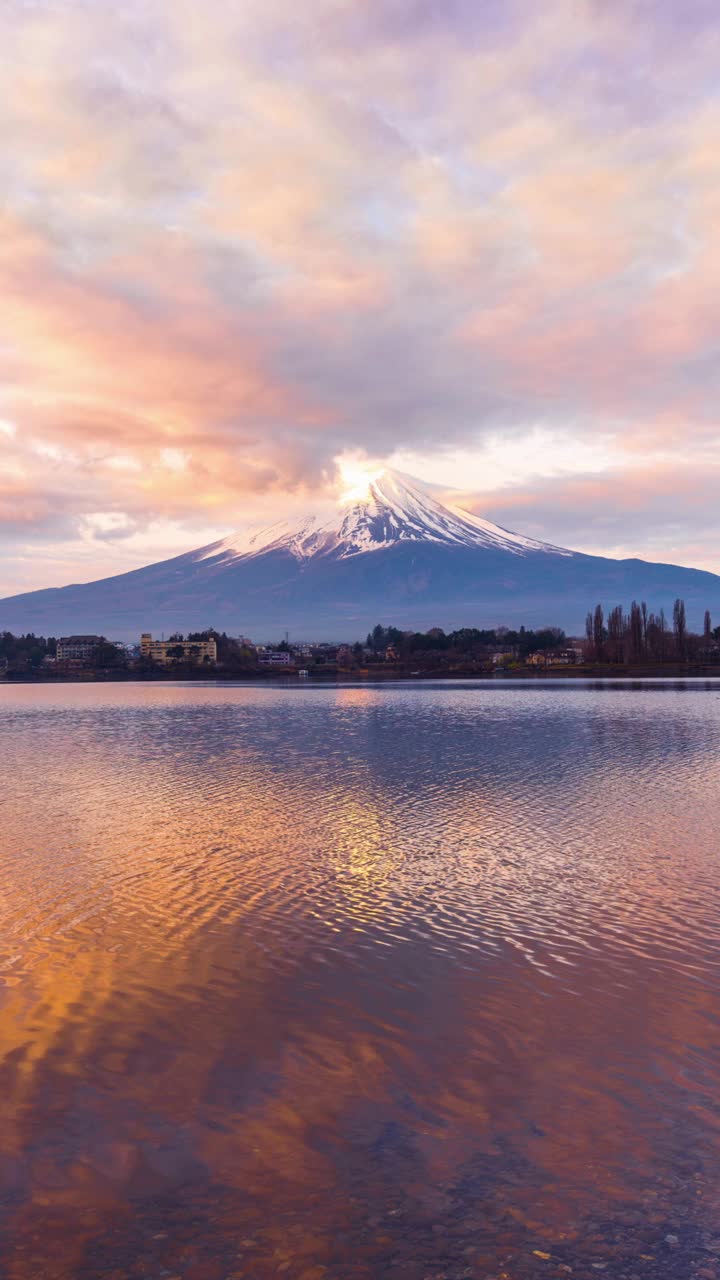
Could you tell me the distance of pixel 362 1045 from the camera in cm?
1016

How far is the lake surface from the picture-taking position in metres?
6.77

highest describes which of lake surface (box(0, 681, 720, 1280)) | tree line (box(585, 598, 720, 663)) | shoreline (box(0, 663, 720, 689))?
tree line (box(585, 598, 720, 663))

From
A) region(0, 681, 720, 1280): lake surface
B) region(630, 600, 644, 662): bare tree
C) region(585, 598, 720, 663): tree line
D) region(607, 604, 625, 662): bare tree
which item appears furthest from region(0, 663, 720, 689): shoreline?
region(0, 681, 720, 1280): lake surface

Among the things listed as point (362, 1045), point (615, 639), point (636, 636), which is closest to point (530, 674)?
point (615, 639)

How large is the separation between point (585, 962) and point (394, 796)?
647 inches

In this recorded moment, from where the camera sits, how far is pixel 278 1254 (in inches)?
257

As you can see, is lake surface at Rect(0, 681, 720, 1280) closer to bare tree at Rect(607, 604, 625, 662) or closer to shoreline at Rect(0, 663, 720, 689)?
shoreline at Rect(0, 663, 720, 689)

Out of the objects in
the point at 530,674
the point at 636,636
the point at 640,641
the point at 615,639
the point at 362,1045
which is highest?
the point at 636,636

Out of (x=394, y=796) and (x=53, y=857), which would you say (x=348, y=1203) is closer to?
(x=53, y=857)

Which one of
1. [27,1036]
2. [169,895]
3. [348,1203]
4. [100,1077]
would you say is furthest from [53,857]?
[348,1203]

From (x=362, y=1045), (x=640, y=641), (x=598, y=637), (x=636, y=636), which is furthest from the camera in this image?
(x=598, y=637)

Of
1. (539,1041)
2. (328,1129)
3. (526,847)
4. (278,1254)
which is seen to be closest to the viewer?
(278,1254)

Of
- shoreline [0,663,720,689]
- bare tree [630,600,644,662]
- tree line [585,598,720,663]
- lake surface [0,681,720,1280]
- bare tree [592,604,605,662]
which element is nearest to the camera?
lake surface [0,681,720,1280]

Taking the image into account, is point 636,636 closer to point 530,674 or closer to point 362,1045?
point 530,674
